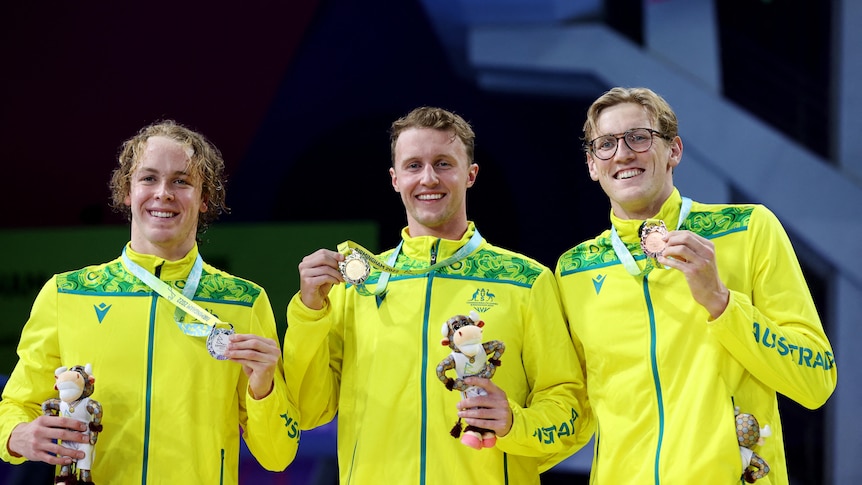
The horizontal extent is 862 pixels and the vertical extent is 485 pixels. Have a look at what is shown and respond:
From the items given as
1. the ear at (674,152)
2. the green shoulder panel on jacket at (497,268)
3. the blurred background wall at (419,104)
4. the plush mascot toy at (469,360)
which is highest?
the blurred background wall at (419,104)

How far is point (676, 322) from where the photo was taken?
8.53ft

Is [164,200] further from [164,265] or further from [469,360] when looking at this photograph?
[469,360]

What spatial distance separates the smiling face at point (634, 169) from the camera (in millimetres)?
2738

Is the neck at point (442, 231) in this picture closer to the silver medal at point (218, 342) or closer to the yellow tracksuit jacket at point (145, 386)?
the yellow tracksuit jacket at point (145, 386)

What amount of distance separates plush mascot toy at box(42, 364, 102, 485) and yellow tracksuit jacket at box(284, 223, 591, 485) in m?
0.59

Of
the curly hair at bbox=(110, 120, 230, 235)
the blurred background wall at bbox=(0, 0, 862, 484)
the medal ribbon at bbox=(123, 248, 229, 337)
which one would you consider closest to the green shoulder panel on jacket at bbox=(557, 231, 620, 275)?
the medal ribbon at bbox=(123, 248, 229, 337)

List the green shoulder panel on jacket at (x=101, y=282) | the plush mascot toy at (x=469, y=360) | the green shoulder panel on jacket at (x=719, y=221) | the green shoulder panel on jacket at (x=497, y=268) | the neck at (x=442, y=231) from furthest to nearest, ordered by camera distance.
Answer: the neck at (x=442, y=231)
the green shoulder panel on jacket at (x=497, y=268)
the green shoulder panel on jacket at (x=101, y=282)
the green shoulder panel on jacket at (x=719, y=221)
the plush mascot toy at (x=469, y=360)

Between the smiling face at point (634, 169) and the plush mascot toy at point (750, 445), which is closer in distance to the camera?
the plush mascot toy at point (750, 445)

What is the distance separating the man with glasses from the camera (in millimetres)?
2430

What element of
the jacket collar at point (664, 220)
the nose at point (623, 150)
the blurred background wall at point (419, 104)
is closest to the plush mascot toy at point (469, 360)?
the jacket collar at point (664, 220)

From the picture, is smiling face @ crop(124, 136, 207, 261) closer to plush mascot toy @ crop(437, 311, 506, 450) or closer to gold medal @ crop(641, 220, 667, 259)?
plush mascot toy @ crop(437, 311, 506, 450)

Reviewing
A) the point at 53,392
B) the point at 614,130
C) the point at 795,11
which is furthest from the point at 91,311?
the point at 795,11

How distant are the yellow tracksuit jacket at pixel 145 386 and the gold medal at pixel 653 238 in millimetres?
1149

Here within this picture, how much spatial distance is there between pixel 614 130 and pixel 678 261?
22.3 inches
